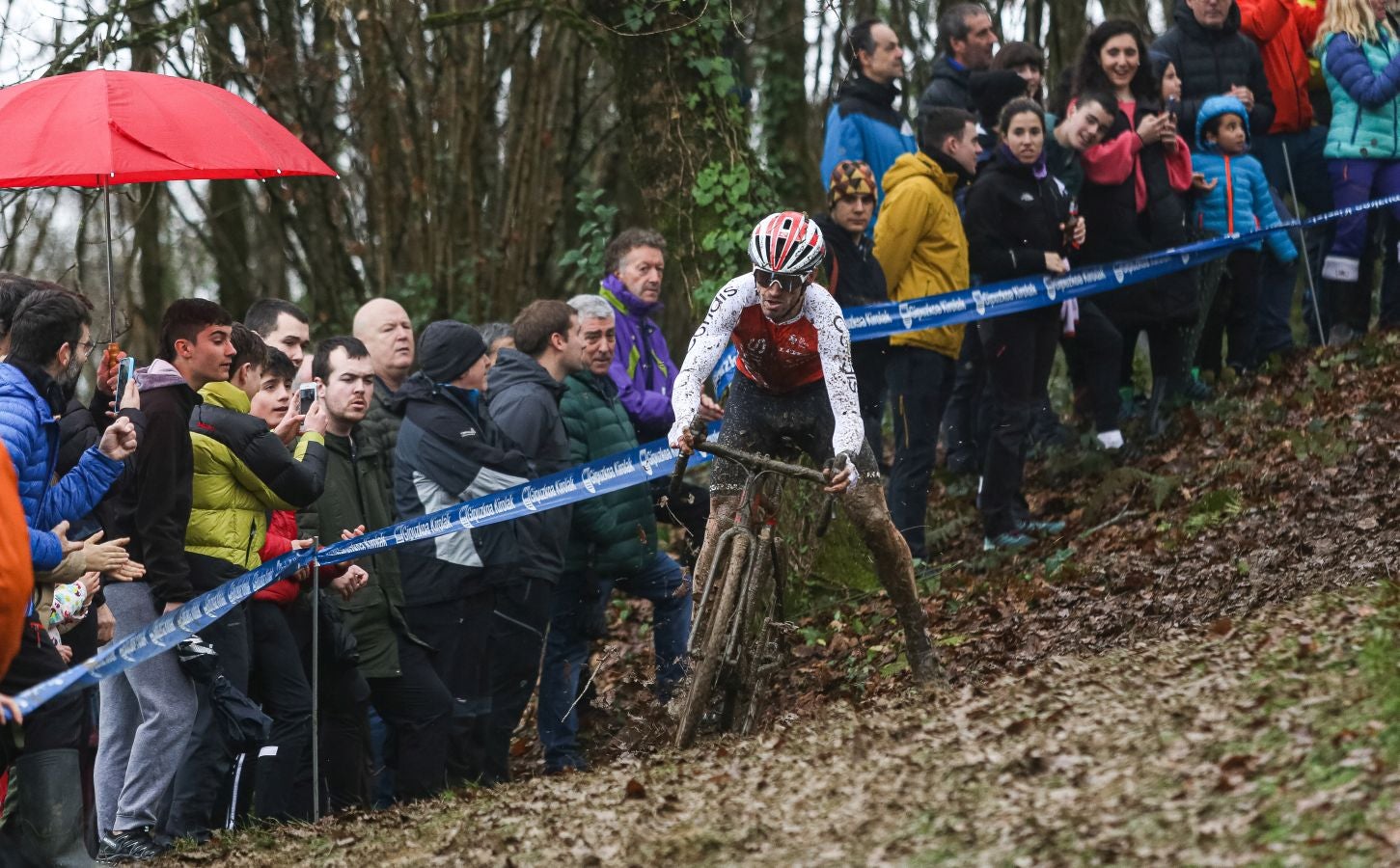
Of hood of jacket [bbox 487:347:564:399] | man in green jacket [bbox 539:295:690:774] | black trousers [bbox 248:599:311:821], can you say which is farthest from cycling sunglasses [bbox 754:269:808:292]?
black trousers [bbox 248:599:311:821]

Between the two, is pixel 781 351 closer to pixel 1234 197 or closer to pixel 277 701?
pixel 277 701

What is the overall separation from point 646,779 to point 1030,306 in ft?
16.0

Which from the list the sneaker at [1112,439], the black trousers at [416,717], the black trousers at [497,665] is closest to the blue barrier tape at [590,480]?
the black trousers at [497,665]

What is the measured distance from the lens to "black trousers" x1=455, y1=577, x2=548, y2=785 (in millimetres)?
8555

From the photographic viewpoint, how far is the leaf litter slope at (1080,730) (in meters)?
5.35

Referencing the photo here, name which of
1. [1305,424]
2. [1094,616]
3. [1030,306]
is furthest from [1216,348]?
[1094,616]

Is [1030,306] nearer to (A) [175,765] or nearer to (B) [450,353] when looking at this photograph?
(B) [450,353]

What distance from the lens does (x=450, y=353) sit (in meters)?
8.56

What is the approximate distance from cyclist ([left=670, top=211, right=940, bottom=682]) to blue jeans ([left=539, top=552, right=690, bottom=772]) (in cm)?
143

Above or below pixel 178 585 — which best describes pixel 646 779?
below

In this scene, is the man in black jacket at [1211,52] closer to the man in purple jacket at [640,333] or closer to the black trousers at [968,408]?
the black trousers at [968,408]

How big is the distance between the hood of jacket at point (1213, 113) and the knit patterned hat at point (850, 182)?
11.2ft

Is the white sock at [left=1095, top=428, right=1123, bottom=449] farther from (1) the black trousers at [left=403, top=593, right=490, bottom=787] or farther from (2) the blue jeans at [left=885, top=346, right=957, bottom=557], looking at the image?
(1) the black trousers at [left=403, top=593, right=490, bottom=787]

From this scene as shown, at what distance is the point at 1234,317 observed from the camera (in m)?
12.8
